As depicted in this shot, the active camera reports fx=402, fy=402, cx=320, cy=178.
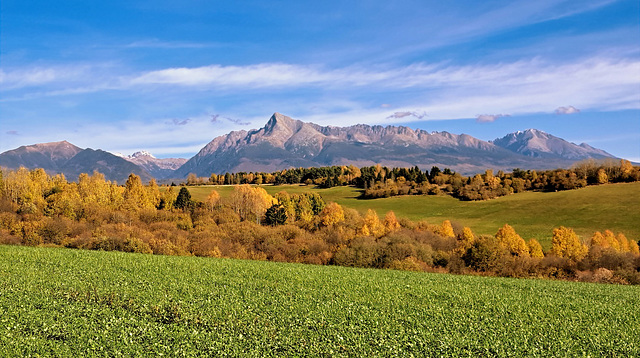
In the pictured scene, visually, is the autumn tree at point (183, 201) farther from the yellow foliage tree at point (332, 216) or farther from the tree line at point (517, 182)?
the tree line at point (517, 182)

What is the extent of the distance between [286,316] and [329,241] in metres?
57.8

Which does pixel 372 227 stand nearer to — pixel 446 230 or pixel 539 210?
pixel 446 230

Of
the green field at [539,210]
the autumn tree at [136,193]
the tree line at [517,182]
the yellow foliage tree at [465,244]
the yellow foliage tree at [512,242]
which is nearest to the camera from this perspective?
the yellow foliage tree at [465,244]

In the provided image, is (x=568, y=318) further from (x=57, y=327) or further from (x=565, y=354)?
(x=57, y=327)

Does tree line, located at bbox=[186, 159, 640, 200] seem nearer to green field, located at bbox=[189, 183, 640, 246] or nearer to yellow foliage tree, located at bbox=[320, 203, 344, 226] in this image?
green field, located at bbox=[189, 183, 640, 246]

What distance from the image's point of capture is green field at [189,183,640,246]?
106 m

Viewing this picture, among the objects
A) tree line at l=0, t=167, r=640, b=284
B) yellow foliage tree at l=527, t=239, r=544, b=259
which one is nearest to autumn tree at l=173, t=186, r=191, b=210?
tree line at l=0, t=167, r=640, b=284

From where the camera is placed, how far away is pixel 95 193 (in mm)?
123875

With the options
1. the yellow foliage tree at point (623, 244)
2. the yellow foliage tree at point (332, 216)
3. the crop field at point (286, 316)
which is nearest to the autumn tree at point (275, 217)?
the yellow foliage tree at point (332, 216)

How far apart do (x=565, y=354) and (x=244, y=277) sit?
22608 mm

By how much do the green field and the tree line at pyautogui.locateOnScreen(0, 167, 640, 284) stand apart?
54.5 ft

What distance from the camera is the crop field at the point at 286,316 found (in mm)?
16406

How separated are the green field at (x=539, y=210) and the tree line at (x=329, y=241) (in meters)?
16.6

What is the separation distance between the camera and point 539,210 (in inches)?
4872
